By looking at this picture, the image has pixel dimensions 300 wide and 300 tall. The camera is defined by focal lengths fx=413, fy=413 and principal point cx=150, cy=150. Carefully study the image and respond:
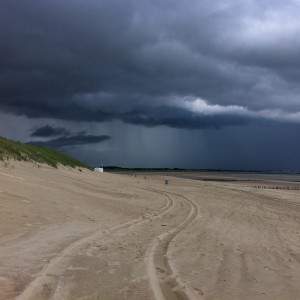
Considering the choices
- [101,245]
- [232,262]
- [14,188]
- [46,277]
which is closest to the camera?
[46,277]

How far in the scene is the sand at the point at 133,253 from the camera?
259 inches

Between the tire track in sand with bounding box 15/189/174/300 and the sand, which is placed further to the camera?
the sand

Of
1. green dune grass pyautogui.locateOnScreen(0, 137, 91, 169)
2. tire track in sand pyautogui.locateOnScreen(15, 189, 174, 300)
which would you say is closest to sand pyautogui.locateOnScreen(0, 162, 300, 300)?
tire track in sand pyautogui.locateOnScreen(15, 189, 174, 300)

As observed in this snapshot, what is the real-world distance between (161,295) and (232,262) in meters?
3.05

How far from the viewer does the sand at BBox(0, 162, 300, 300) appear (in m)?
6.57

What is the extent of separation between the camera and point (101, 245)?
9828 millimetres

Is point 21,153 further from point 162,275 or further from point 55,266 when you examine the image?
point 162,275

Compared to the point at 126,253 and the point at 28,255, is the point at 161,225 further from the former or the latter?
the point at 28,255

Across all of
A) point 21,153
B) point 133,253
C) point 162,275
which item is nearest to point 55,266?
point 162,275

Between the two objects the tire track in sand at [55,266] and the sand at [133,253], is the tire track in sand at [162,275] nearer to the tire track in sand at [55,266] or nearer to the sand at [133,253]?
the sand at [133,253]

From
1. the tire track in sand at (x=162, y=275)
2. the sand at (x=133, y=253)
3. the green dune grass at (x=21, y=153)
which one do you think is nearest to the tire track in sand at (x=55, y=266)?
the sand at (x=133, y=253)

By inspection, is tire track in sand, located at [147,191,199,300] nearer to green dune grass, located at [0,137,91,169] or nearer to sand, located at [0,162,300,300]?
sand, located at [0,162,300,300]

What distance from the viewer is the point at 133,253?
9.16 m

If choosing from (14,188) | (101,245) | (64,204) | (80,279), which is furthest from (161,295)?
(14,188)
